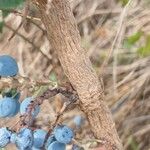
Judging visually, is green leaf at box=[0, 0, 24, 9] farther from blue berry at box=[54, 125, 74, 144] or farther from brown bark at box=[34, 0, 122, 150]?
blue berry at box=[54, 125, 74, 144]

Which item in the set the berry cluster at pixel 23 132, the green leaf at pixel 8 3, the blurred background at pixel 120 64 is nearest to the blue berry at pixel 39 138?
the berry cluster at pixel 23 132

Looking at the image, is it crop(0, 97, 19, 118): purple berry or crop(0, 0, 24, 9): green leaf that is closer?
crop(0, 0, 24, 9): green leaf

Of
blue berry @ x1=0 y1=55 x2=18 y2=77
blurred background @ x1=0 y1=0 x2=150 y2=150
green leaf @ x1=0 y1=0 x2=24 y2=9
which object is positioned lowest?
blurred background @ x1=0 y1=0 x2=150 y2=150

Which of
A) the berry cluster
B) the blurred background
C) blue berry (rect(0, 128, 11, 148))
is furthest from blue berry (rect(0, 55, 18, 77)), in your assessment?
the blurred background

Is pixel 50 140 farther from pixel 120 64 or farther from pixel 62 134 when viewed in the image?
pixel 120 64

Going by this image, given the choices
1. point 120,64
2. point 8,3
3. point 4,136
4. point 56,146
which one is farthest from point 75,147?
point 120,64

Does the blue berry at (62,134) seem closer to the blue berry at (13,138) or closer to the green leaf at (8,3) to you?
the blue berry at (13,138)

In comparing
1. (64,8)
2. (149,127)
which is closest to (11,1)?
(64,8)
